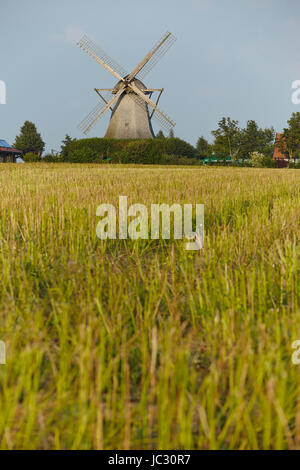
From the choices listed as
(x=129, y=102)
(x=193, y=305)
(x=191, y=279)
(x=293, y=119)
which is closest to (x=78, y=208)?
(x=191, y=279)

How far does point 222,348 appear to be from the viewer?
1258mm

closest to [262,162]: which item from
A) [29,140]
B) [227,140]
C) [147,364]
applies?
[227,140]

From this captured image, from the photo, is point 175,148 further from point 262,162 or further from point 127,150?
point 262,162

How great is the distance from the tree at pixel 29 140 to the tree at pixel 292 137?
38308 millimetres

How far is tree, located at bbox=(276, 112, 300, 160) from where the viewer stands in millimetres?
53594

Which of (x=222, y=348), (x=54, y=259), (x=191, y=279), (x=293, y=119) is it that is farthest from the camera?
(x=293, y=119)

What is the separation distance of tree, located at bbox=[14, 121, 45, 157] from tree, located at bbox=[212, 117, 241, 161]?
98.9 ft

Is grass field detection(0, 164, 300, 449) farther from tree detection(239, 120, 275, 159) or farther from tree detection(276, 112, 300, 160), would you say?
tree detection(276, 112, 300, 160)

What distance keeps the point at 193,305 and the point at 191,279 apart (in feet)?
1.56

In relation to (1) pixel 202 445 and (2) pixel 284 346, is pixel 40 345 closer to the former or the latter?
Result: (1) pixel 202 445

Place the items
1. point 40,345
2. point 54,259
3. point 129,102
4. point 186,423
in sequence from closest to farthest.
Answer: point 186,423 → point 40,345 → point 54,259 → point 129,102

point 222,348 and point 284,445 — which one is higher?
point 222,348

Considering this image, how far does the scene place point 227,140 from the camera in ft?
158
